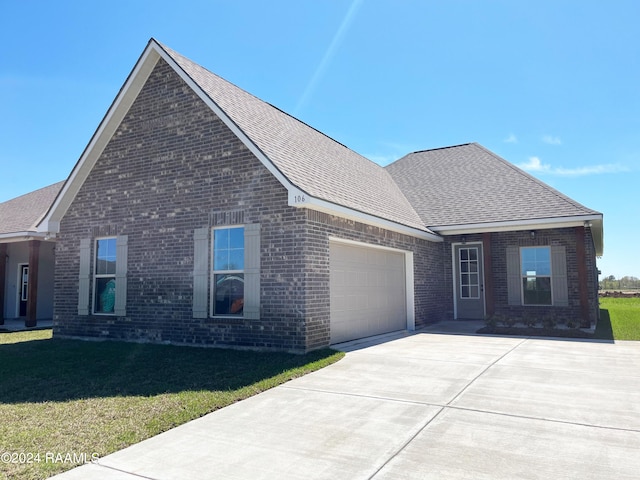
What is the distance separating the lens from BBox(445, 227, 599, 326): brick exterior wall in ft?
46.1

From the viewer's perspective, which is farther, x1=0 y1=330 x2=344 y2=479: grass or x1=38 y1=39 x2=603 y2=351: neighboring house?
x1=38 y1=39 x2=603 y2=351: neighboring house

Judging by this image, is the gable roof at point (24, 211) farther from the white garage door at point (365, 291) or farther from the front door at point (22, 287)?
the white garage door at point (365, 291)

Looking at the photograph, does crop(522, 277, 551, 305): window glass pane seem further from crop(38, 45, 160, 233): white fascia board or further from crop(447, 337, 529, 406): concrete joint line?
crop(38, 45, 160, 233): white fascia board

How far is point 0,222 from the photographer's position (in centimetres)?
1772

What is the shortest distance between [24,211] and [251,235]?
13580 mm

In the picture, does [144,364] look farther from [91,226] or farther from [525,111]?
[525,111]

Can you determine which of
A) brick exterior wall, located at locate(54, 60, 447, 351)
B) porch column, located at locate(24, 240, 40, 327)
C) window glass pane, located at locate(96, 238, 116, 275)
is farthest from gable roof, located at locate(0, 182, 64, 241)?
window glass pane, located at locate(96, 238, 116, 275)

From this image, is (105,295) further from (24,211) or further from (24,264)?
(24,264)

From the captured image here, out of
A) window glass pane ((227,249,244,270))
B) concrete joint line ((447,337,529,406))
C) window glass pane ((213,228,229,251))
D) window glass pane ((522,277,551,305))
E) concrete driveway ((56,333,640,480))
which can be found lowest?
concrete driveway ((56,333,640,480))

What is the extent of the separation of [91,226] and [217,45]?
5553mm

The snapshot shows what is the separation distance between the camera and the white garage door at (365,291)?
1016 centimetres

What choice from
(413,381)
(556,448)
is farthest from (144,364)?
(556,448)

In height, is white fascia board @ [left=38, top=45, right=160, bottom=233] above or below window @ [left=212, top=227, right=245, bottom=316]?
above

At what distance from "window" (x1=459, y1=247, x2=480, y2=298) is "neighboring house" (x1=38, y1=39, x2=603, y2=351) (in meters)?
0.29
